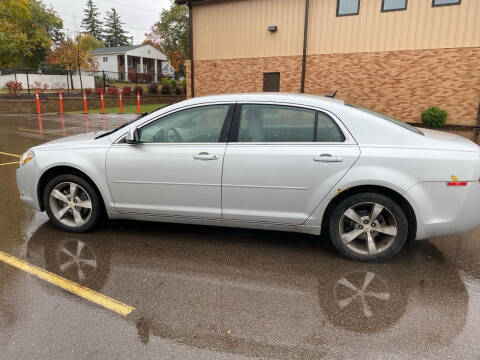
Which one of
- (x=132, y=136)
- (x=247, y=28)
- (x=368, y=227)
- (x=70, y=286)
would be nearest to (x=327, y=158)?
(x=368, y=227)

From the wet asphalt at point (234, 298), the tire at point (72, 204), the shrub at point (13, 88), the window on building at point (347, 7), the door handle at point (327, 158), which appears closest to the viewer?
the wet asphalt at point (234, 298)

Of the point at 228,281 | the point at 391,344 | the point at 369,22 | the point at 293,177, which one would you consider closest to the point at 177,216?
the point at 228,281

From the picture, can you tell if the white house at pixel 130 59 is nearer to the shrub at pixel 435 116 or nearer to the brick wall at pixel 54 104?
the brick wall at pixel 54 104

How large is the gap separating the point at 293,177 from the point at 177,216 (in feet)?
4.25

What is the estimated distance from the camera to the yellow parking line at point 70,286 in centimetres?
282

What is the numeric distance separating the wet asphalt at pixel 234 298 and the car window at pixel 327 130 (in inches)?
46.2

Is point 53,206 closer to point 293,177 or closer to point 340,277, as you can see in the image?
point 293,177

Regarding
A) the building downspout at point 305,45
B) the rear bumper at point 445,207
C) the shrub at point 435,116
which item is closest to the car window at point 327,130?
the rear bumper at point 445,207

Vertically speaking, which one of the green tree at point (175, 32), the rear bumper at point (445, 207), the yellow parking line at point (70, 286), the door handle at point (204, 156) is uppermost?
the green tree at point (175, 32)

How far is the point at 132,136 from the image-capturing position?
12.4 feet

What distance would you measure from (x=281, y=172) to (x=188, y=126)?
1.13m

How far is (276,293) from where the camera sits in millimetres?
3035

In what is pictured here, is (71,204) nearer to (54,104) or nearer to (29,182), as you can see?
(29,182)

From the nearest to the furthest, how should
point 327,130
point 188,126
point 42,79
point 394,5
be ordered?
point 327,130
point 188,126
point 394,5
point 42,79
